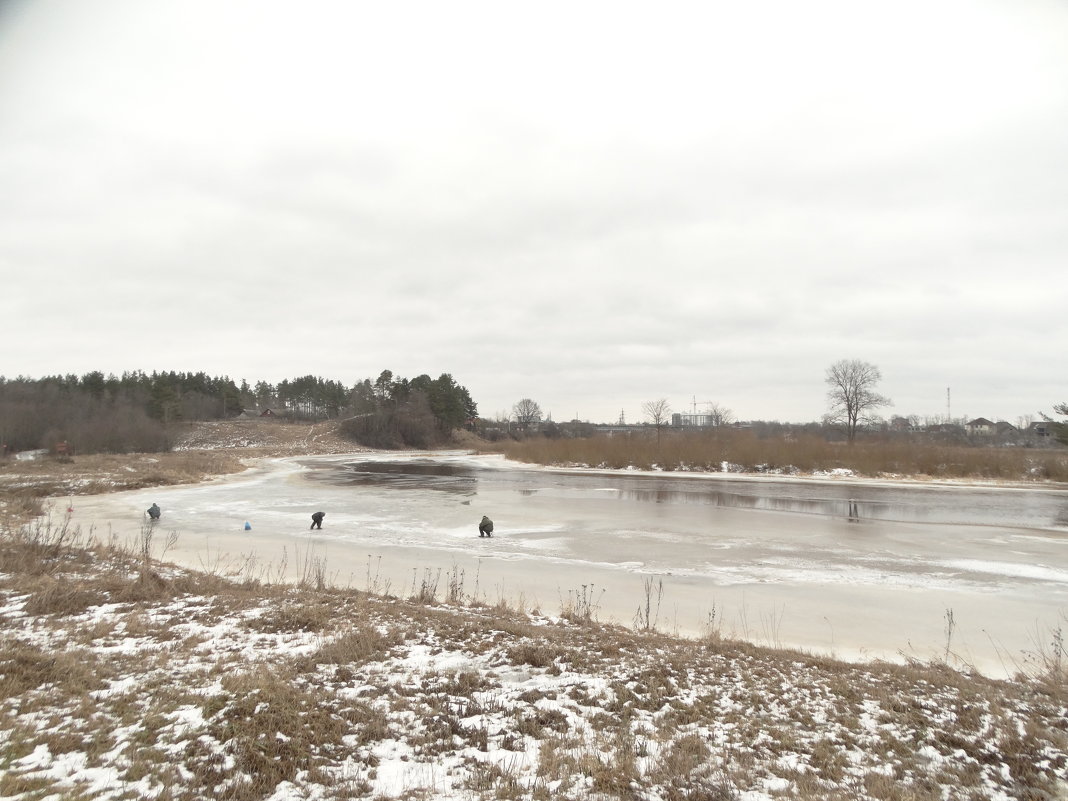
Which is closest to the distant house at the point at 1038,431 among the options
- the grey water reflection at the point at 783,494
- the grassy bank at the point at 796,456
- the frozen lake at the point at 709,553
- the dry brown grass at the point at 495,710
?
the grassy bank at the point at 796,456

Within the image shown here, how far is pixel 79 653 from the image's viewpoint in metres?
6.17

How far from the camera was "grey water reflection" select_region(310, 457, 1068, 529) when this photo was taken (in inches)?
985

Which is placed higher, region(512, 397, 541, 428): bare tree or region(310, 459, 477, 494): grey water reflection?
region(512, 397, 541, 428): bare tree

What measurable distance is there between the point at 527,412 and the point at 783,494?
106 metres

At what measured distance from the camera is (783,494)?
33.2 m

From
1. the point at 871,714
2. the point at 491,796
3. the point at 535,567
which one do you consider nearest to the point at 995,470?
the point at 535,567

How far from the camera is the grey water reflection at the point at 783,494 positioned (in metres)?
25.0

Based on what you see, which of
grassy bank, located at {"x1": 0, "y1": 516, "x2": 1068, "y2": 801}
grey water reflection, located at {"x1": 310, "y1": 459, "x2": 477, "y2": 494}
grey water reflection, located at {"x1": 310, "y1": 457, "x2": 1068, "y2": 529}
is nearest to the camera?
grassy bank, located at {"x1": 0, "y1": 516, "x2": 1068, "y2": 801}

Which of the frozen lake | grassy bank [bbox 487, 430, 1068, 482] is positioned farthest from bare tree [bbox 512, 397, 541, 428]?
the frozen lake

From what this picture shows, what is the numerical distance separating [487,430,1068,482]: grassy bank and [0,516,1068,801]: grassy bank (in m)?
44.0

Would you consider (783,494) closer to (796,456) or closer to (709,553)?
(796,456)

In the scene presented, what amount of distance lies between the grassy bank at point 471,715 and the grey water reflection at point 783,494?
64.7ft

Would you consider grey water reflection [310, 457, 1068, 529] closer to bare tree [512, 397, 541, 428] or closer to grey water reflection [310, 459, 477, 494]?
grey water reflection [310, 459, 477, 494]

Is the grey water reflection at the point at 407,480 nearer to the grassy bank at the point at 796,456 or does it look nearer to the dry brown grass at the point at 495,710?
the grassy bank at the point at 796,456
